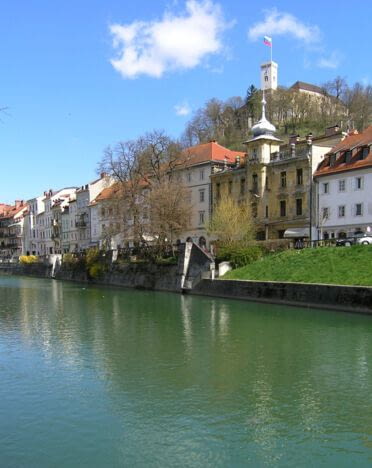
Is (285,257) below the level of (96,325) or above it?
above

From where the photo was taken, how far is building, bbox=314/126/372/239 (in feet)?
149

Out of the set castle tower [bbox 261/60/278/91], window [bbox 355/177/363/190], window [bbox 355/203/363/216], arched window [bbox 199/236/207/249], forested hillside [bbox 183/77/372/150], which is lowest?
arched window [bbox 199/236/207/249]

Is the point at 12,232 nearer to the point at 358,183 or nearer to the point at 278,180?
the point at 278,180

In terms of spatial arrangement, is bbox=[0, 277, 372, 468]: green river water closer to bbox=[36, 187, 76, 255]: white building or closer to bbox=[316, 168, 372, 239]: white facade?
bbox=[316, 168, 372, 239]: white facade

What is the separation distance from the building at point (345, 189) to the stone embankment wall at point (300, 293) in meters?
12.7

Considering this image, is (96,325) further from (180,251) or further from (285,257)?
(180,251)

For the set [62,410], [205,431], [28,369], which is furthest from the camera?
[28,369]

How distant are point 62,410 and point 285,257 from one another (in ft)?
95.0

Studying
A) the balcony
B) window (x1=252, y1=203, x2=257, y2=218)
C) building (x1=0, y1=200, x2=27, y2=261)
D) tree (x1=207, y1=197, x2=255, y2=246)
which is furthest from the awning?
building (x1=0, y1=200, x2=27, y2=261)

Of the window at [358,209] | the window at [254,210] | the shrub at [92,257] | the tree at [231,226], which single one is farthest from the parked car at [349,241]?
the shrub at [92,257]

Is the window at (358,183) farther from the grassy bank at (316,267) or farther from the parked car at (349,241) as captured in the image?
the grassy bank at (316,267)

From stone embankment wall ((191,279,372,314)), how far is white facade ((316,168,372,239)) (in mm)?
13347

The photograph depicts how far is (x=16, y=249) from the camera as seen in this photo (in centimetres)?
12888

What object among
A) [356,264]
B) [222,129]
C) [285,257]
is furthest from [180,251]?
[222,129]
